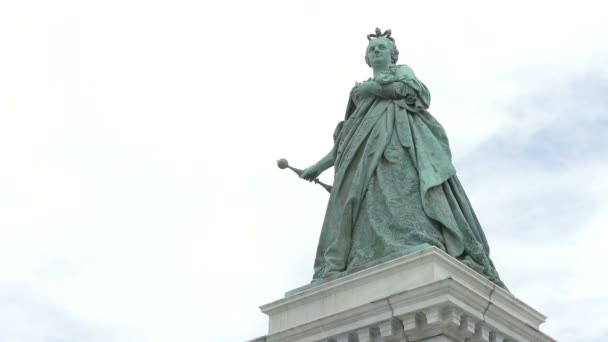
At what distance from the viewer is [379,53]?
15.3 meters

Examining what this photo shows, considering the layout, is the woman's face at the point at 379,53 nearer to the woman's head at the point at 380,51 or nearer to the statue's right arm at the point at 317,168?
the woman's head at the point at 380,51

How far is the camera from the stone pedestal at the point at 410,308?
11.6m

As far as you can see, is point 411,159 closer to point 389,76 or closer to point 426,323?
point 389,76

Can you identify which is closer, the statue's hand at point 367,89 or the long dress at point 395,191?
the long dress at point 395,191

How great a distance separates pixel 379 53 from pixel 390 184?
98.7 inches

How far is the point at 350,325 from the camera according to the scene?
12281 mm

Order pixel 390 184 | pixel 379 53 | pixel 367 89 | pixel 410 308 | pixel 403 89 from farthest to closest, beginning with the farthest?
pixel 379 53 → pixel 367 89 → pixel 403 89 → pixel 390 184 → pixel 410 308

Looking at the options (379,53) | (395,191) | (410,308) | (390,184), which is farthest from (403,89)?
(410,308)

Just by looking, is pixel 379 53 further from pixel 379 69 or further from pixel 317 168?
pixel 317 168

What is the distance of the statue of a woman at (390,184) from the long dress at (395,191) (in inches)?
0.6

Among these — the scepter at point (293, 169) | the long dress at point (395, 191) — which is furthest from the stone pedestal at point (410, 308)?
the scepter at point (293, 169)

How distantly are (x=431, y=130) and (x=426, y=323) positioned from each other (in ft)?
12.8

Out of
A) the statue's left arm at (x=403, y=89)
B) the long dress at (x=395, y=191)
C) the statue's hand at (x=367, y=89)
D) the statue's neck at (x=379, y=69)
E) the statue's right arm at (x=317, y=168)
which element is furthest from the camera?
the statue's right arm at (x=317, y=168)

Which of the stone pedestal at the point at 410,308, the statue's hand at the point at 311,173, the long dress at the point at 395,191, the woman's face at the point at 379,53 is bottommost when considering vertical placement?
the stone pedestal at the point at 410,308
